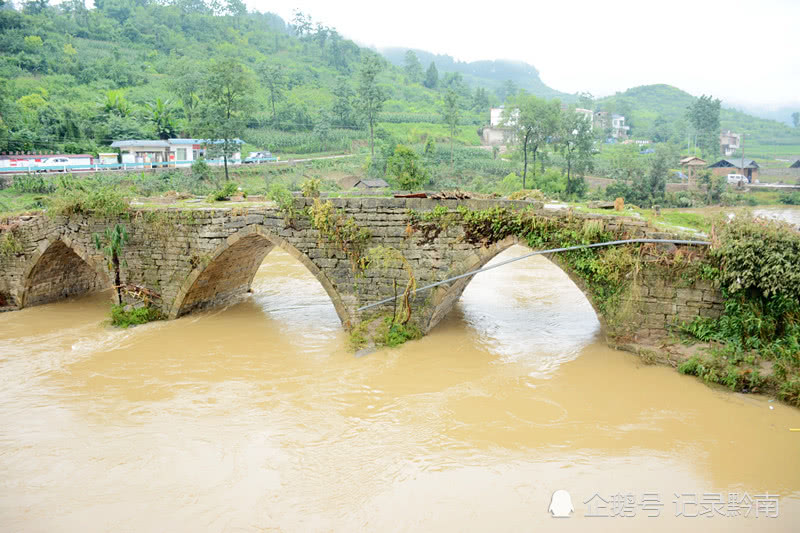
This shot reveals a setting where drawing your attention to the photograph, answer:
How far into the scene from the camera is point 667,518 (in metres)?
5.58

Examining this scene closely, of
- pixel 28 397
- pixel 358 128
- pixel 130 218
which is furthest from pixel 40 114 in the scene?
pixel 28 397

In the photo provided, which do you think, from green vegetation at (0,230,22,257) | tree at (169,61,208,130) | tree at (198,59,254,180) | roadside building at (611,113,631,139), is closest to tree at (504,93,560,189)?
tree at (198,59,254,180)

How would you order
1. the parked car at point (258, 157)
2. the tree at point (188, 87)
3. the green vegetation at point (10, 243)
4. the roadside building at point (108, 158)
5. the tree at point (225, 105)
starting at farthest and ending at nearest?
the tree at point (188, 87) → the parked car at point (258, 157) → the roadside building at point (108, 158) → the tree at point (225, 105) → the green vegetation at point (10, 243)

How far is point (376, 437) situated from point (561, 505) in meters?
2.50

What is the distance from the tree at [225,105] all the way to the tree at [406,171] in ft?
30.1

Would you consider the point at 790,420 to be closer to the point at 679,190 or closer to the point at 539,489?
the point at 539,489

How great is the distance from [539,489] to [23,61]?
158 ft

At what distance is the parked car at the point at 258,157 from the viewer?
3216cm

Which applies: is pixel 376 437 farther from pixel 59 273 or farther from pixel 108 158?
pixel 108 158

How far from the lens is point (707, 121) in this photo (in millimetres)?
40375

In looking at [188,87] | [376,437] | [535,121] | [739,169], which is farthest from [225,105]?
[739,169]

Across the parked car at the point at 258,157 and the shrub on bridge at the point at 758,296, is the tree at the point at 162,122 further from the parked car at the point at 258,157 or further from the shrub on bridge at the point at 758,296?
the shrub on bridge at the point at 758,296

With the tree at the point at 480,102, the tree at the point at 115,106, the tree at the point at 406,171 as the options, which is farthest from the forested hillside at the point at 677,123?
the tree at the point at 115,106

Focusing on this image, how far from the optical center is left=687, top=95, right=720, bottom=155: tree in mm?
40125
